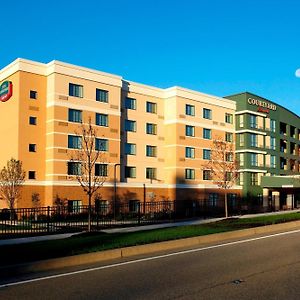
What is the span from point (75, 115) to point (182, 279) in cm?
3898

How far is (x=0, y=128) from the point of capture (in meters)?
47.6

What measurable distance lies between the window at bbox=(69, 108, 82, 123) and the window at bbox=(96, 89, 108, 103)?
3010mm

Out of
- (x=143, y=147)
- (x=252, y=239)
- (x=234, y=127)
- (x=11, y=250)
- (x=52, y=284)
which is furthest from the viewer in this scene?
(x=234, y=127)

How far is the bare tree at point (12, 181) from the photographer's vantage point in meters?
41.5

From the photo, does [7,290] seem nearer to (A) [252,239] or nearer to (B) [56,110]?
(A) [252,239]

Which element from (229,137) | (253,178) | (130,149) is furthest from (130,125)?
(253,178)

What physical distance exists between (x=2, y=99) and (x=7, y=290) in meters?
40.9

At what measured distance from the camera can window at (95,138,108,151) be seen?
48062 mm

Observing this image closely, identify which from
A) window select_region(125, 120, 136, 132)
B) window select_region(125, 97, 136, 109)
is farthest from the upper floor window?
window select_region(125, 120, 136, 132)

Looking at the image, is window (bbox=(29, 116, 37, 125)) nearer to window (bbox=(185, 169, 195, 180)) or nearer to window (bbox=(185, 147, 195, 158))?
window (bbox=(185, 147, 195, 158))

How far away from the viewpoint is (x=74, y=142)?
153 ft

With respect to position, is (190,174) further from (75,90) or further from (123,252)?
(123,252)

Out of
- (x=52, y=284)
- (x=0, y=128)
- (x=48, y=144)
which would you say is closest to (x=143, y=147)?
(x=48, y=144)

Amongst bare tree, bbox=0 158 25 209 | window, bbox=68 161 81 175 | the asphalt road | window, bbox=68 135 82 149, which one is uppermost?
window, bbox=68 135 82 149
